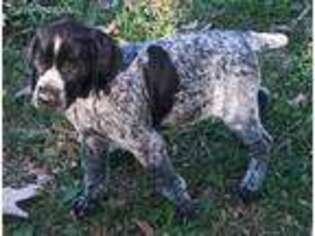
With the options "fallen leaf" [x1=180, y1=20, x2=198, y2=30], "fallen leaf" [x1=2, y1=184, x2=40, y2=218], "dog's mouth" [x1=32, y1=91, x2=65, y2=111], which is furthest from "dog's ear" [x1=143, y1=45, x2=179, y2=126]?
"fallen leaf" [x1=180, y1=20, x2=198, y2=30]

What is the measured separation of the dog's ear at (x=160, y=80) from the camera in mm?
5332

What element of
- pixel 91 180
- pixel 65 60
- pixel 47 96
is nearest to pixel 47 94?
pixel 47 96

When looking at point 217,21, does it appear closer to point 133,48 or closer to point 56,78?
point 133,48

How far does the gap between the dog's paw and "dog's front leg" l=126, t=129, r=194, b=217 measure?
315mm

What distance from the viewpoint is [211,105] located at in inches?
221

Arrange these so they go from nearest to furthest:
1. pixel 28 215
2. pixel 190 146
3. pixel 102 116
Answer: pixel 102 116
pixel 28 215
pixel 190 146

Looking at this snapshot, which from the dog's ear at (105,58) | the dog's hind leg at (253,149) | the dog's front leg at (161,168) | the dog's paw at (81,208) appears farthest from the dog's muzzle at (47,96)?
the dog's hind leg at (253,149)

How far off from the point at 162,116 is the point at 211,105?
26 centimetres

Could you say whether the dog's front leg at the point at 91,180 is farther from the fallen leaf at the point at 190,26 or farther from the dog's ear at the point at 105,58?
the fallen leaf at the point at 190,26

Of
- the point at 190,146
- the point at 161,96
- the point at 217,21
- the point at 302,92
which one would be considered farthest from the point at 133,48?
the point at 217,21

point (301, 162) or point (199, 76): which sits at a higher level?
point (199, 76)

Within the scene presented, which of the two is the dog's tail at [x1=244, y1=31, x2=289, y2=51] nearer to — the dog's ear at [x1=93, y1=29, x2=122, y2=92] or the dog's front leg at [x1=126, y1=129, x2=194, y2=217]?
the dog's front leg at [x1=126, y1=129, x2=194, y2=217]

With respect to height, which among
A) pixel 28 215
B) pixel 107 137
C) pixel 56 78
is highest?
pixel 56 78

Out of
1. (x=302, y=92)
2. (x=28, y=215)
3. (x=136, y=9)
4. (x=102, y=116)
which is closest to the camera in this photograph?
(x=102, y=116)
